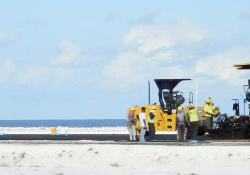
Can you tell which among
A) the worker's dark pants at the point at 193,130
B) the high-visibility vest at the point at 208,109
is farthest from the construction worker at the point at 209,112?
the worker's dark pants at the point at 193,130

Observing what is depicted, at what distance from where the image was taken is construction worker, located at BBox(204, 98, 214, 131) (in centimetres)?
3553

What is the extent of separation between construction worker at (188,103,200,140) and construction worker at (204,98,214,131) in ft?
7.24

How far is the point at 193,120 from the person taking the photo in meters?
32.9

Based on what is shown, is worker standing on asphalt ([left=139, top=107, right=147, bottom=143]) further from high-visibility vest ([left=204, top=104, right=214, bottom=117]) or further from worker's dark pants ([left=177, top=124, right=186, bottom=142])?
high-visibility vest ([left=204, top=104, right=214, bottom=117])

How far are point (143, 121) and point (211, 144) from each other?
3979mm

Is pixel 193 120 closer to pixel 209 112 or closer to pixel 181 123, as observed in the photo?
pixel 181 123

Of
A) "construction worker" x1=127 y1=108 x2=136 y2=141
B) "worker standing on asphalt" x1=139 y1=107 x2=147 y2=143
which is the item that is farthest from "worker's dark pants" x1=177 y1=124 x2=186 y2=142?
"construction worker" x1=127 y1=108 x2=136 y2=141
